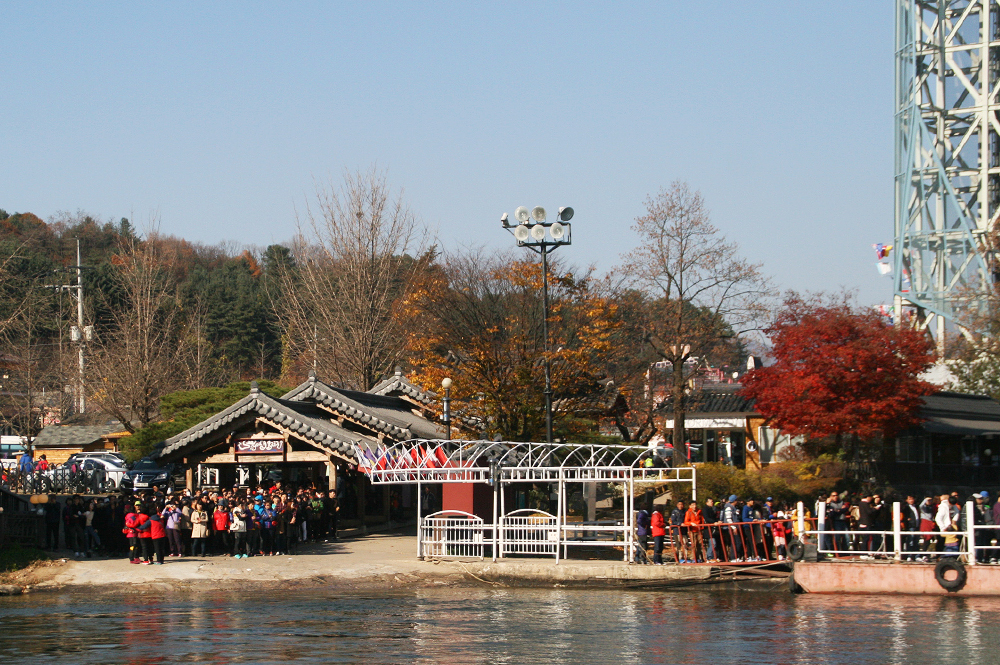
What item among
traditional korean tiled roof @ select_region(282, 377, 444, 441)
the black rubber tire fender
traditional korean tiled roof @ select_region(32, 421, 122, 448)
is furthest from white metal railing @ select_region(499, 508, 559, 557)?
traditional korean tiled roof @ select_region(32, 421, 122, 448)

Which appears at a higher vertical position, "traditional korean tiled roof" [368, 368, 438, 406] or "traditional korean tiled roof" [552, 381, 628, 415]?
"traditional korean tiled roof" [368, 368, 438, 406]

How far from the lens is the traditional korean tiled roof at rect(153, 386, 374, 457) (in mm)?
29391

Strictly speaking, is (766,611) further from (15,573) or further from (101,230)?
(101,230)

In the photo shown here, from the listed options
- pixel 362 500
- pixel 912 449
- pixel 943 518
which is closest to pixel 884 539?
pixel 943 518

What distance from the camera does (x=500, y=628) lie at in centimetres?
1686

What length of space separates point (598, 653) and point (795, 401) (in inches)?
790

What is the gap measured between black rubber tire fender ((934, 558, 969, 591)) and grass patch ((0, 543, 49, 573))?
1952cm

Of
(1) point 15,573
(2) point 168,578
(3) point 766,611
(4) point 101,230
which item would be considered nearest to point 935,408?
(3) point 766,611

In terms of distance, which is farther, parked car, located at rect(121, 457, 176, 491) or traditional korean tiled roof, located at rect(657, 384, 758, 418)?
traditional korean tiled roof, located at rect(657, 384, 758, 418)

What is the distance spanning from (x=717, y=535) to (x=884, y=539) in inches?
140

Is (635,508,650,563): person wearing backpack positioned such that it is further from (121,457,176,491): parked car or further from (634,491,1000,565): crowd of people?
(121,457,176,491): parked car

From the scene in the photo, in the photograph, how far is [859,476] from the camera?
35562 millimetres

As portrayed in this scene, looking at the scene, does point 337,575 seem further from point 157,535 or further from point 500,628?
point 500,628

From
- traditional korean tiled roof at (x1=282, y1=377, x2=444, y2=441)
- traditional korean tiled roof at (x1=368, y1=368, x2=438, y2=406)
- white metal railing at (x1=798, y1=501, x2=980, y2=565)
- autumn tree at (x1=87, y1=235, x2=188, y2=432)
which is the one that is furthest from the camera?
autumn tree at (x1=87, y1=235, x2=188, y2=432)
